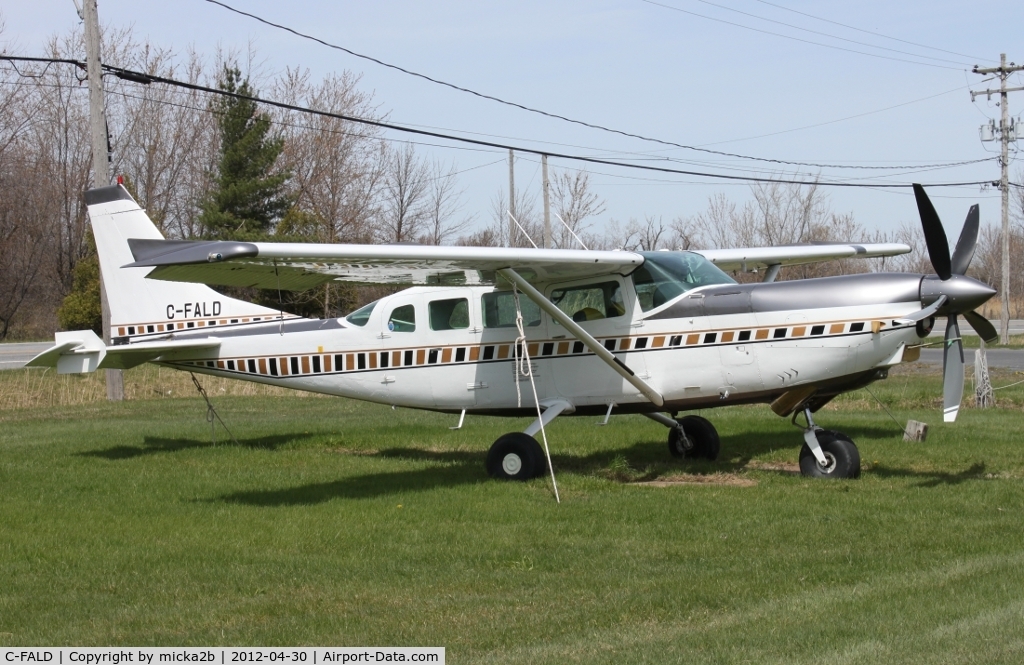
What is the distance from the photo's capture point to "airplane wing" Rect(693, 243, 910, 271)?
48.0ft

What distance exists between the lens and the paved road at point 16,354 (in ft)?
107

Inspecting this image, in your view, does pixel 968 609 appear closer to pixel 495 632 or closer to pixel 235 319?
pixel 495 632

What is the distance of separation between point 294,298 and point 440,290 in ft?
78.9

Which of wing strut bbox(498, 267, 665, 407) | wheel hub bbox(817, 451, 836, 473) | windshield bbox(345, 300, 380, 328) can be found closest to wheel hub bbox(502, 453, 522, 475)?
wing strut bbox(498, 267, 665, 407)

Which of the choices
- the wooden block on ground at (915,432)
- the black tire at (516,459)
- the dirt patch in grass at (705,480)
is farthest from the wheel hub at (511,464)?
the wooden block on ground at (915,432)

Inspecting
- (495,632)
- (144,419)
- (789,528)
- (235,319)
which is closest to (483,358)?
(235,319)

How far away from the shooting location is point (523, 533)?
906 cm

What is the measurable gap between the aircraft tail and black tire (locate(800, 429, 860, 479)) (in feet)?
24.4

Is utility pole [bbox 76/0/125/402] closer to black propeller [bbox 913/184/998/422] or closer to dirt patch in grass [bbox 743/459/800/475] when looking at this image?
dirt patch in grass [bbox 743/459/800/475]

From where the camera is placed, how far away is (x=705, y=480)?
1206cm

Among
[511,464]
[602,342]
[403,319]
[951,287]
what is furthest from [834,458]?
[403,319]

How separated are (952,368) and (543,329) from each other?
180 inches

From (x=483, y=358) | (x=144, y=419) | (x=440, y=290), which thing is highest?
(x=440, y=290)

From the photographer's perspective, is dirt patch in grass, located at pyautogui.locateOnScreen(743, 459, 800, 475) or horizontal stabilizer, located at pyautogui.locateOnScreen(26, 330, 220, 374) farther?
horizontal stabilizer, located at pyautogui.locateOnScreen(26, 330, 220, 374)
